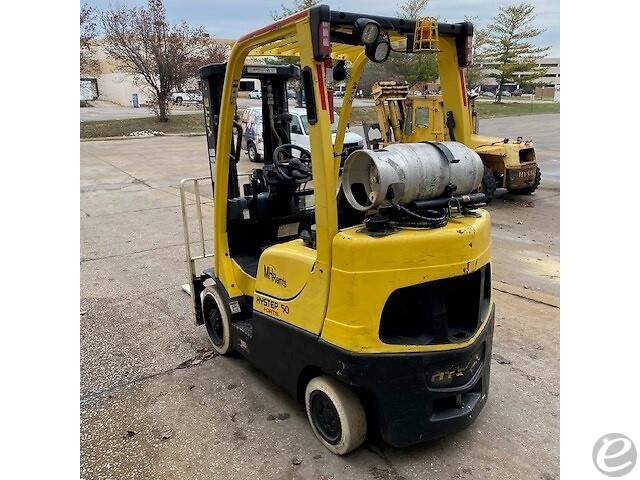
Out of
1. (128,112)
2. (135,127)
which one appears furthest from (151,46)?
(128,112)

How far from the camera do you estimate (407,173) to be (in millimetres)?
2664

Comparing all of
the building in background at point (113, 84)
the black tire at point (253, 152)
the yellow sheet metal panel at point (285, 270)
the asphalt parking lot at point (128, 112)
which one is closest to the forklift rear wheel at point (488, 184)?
the black tire at point (253, 152)

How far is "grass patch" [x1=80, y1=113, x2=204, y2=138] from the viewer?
2386 cm

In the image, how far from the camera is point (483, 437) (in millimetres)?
3176

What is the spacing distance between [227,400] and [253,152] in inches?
476

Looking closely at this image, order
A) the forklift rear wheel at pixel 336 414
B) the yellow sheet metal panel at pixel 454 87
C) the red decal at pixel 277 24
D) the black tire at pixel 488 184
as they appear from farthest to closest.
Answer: the black tire at pixel 488 184 → the yellow sheet metal panel at pixel 454 87 → the forklift rear wheel at pixel 336 414 → the red decal at pixel 277 24

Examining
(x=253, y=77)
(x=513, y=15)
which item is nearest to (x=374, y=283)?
(x=253, y=77)

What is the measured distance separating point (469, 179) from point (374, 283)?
836 millimetres

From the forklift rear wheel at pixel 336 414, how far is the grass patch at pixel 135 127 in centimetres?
2252

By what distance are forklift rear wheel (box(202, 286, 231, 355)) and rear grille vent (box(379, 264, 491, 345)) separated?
153 cm

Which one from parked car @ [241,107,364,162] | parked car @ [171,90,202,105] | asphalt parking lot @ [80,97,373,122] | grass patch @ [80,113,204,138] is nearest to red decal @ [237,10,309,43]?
parked car @ [241,107,364,162]

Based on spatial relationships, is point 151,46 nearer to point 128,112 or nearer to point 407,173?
point 128,112

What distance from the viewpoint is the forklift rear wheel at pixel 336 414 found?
9.46ft

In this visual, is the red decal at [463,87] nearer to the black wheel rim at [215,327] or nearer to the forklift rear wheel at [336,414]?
the forklift rear wheel at [336,414]
